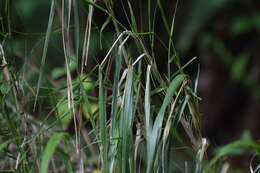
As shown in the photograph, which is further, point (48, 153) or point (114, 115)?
point (114, 115)

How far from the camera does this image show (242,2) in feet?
17.2

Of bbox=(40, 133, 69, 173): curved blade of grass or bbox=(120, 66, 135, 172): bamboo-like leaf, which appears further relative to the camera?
bbox=(120, 66, 135, 172): bamboo-like leaf

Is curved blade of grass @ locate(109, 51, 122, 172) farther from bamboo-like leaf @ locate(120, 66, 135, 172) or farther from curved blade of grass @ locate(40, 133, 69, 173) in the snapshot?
curved blade of grass @ locate(40, 133, 69, 173)

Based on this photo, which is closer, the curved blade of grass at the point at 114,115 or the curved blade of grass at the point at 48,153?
the curved blade of grass at the point at 48,153

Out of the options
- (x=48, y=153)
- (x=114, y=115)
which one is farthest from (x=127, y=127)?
(x=48, y=153)

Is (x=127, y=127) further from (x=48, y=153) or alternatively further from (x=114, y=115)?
(x=48, y=153)

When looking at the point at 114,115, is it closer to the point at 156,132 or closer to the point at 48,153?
the point at 156,132

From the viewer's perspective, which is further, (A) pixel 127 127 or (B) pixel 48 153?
(A) pixel 127 127

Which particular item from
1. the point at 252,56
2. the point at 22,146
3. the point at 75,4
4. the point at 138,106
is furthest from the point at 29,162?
the point at 252,56

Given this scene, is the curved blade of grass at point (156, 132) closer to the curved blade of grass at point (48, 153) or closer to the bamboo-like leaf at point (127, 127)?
the bamboo-like leaf at point (127, 127)

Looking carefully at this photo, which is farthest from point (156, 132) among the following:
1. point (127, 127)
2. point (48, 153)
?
point (48, 153)

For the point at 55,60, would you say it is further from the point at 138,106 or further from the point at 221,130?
the point at 138,106

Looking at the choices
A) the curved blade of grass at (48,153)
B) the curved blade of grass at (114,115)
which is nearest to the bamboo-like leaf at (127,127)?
the curved blade of grass at (114,115)

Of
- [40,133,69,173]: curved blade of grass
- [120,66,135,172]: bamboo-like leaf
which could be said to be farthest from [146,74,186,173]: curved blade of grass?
[40,133,69,173]: curved blade of grass
